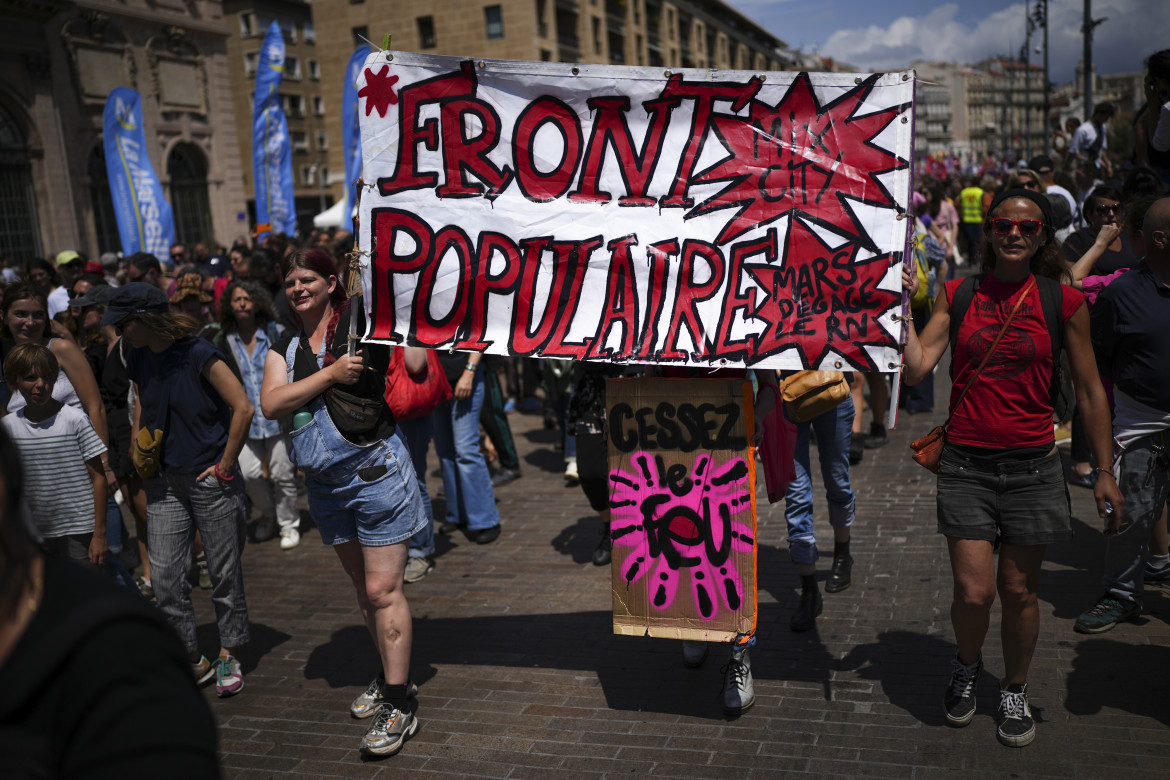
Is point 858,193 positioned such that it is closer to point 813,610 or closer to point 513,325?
point 513,325

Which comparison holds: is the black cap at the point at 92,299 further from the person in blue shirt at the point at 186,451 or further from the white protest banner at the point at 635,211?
the white protest banner at the point at 635,211

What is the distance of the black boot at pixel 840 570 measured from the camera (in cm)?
537

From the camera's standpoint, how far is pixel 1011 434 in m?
3.63

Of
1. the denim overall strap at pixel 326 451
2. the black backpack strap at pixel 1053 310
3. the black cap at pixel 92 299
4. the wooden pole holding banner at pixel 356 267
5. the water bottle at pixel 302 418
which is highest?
the wooden pole holding banner at pixel 356 267

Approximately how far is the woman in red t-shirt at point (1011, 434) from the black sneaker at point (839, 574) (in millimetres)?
1551

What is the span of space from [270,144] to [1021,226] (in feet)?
49.3

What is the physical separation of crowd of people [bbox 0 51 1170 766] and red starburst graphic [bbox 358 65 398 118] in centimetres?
70

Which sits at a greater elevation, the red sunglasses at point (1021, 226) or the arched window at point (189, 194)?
the arched window at point (189, 194)

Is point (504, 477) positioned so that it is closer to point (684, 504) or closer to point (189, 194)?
point (684, 504)

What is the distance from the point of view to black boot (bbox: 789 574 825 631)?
4871 mm

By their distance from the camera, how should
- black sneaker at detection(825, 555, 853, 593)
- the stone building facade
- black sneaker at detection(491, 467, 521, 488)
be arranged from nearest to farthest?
black sneaker at detection(825, 555, 853, 593), black sneaker at detection(491, 467, 521, 488), the stone building facade

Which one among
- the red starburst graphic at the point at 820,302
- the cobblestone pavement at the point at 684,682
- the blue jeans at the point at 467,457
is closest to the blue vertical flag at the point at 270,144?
the blue jeans at the point at 467,457

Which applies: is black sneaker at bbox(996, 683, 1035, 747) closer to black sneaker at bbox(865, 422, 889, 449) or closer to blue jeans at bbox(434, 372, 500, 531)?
blue jeans at bbox(434, 372, 500, 531)

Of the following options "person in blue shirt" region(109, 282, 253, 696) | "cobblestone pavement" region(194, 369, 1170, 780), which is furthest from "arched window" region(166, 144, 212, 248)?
"person in blue shirt" region(109, 282, 253, 696)
